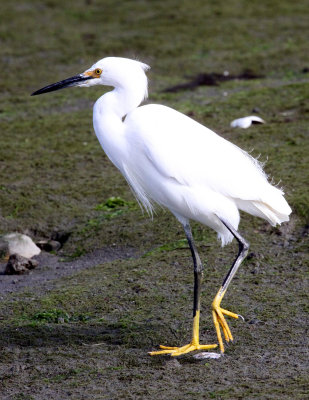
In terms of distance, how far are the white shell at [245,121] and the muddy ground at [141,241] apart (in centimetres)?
17

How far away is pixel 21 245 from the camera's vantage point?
18.5 ft

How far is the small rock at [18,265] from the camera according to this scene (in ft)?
17.6

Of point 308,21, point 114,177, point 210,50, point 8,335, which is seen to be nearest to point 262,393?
point 8,335

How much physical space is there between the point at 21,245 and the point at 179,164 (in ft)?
6.60

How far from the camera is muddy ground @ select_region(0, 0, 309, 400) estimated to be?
381 centimetres

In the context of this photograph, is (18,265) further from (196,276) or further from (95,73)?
(95,73)

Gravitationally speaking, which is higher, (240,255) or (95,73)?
(95,73)

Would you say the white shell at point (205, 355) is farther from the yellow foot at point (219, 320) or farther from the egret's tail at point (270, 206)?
the egret's tail at point (270, 206)

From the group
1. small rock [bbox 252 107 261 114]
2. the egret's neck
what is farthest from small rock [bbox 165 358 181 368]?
small rock [bbox 252 107 261 114]

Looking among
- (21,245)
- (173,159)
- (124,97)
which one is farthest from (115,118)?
(21,245)

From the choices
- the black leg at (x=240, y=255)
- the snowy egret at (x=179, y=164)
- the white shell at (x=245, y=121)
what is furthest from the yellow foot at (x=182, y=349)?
the white shell at (x=245, y=121)

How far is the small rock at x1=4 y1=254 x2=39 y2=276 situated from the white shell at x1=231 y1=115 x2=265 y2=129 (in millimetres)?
3141

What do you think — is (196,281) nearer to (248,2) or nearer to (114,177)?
(114,177)

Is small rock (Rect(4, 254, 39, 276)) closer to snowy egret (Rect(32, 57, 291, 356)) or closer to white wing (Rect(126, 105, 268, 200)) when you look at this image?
snowy egret (Rect(32, 57, 291, 356))
